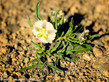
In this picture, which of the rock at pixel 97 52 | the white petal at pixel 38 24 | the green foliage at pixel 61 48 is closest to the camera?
the white petal at pixel 38 24

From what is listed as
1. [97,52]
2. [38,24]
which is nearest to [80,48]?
[97,52]

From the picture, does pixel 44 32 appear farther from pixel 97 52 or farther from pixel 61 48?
pixel 97 52

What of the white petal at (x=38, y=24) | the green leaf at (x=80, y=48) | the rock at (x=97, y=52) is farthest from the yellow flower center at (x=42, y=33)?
the rock at (x=97, y=52)

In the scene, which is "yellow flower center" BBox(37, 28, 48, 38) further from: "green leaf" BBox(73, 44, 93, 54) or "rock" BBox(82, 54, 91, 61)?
"rock" BBox(82, 54, 91, 61)

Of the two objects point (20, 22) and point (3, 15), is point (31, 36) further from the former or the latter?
point (3, 15)

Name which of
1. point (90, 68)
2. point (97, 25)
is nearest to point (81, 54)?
point (90, 68)

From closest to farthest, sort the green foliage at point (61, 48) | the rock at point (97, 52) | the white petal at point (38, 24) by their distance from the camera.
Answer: the white petal at point (38, 24)
the green foliage at point (61, 48)
the rock at point (97, 52)

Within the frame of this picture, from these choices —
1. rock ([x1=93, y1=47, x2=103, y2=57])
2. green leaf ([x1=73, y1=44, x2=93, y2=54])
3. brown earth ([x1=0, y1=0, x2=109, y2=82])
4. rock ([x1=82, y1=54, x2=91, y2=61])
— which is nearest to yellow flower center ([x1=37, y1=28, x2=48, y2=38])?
brown earth ([x1=0, y1=0, x2=109, y2=82])

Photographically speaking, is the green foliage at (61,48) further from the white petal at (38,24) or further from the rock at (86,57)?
the white petal at (38,24)
